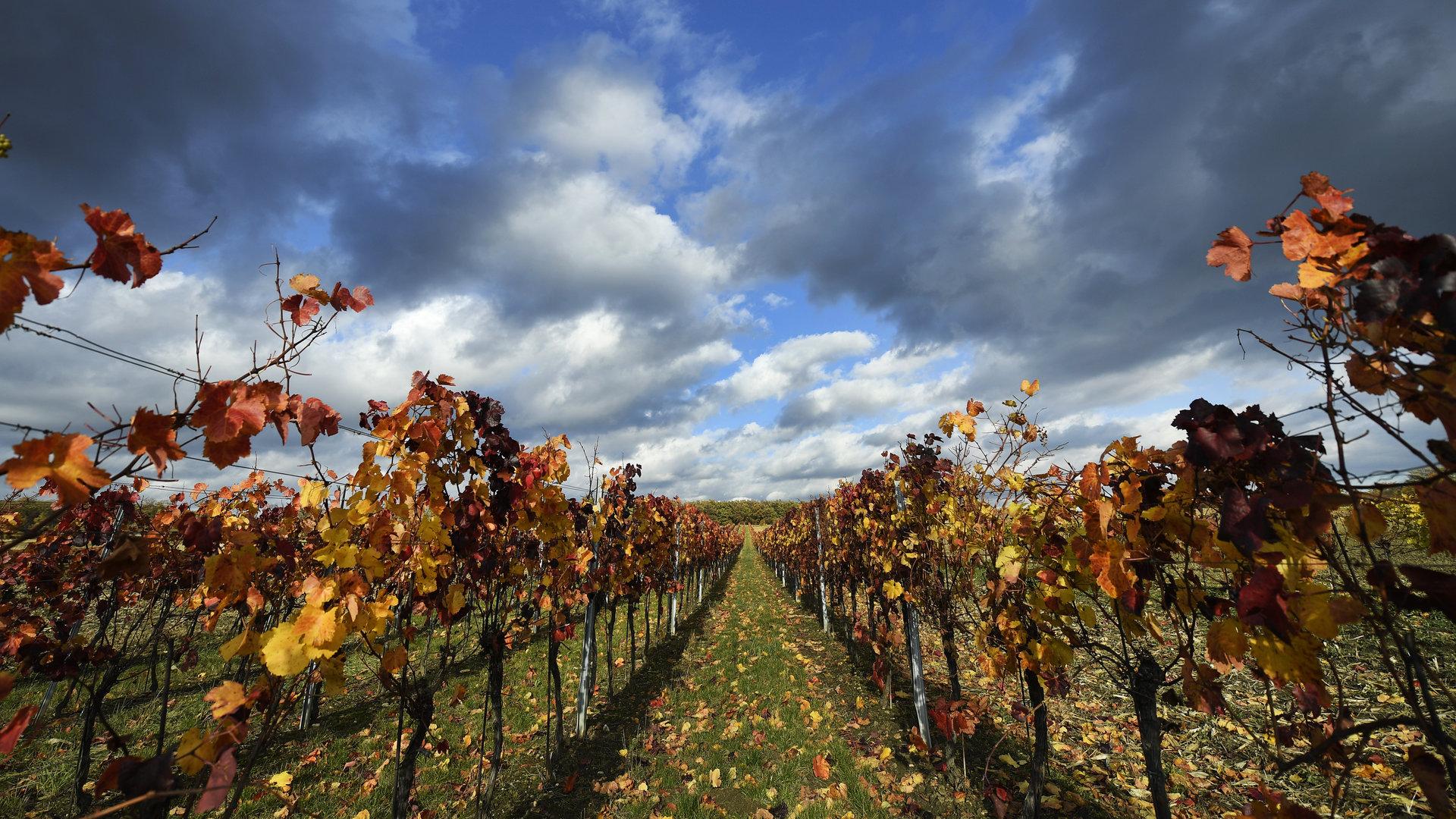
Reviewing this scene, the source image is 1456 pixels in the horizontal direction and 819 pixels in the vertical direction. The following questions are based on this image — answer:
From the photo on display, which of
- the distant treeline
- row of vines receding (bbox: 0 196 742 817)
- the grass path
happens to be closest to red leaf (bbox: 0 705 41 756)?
row of vines receding (bbox: 0 196 742 817)

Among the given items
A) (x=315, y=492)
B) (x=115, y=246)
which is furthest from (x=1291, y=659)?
(x=315, y=492)

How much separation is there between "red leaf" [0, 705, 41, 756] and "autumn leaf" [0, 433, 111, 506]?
702 millimetres

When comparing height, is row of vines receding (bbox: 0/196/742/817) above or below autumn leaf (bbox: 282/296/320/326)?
below

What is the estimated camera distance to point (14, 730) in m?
1.67

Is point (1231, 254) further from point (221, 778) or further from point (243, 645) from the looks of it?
point (243, 645)

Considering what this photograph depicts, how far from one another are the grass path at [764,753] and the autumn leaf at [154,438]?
4.80 m

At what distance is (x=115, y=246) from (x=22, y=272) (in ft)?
1.21

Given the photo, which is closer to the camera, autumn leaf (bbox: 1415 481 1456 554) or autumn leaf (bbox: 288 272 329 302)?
autumn leaf (bbox: 1415 481 1456 554)

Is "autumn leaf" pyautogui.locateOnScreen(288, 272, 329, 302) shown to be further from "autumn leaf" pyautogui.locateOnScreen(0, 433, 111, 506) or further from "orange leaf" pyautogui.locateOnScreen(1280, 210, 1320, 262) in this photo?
"orange leaf" pyautogui.locateOnScreen(1280, 210, 1320, 262)

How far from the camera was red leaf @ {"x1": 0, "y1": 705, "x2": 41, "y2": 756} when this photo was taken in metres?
1.52

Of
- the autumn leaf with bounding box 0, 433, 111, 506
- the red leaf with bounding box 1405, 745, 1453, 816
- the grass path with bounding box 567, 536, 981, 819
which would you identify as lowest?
the grass path with bounding box 567, 536, 981, 819

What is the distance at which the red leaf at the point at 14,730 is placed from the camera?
4.98 ft

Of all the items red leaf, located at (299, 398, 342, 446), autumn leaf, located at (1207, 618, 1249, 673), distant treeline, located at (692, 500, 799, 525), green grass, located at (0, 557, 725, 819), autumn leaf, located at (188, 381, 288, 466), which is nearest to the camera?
Answer: autumn leaf, located at (188, 381, 288, 466)

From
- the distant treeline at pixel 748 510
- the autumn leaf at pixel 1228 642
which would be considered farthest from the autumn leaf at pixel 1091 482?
the distant treeline at pixel 748 510
